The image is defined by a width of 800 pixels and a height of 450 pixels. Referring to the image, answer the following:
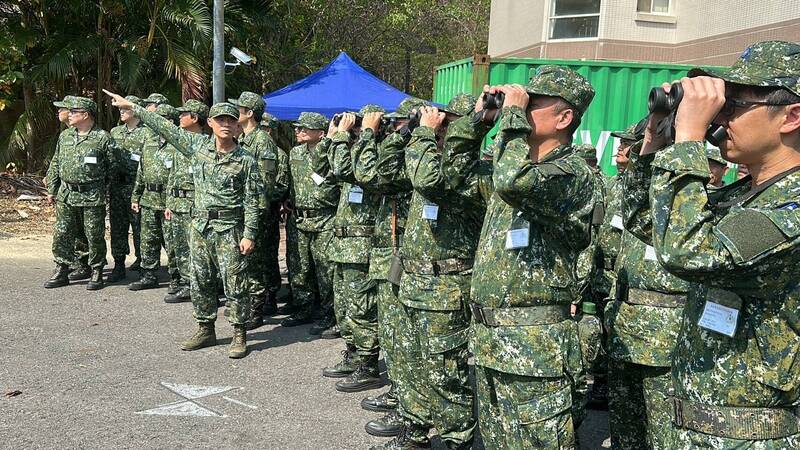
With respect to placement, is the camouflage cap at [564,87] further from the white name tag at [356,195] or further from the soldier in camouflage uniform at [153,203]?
the soldier in camouflage uniform at [153,203]

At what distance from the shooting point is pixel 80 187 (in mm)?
7453

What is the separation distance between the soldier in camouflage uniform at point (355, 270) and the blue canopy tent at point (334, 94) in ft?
15.8

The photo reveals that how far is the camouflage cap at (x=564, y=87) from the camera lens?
8.92 ft

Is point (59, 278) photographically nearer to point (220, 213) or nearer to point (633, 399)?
point (220, 213)

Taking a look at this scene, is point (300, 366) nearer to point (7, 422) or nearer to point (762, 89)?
point (7, 422)

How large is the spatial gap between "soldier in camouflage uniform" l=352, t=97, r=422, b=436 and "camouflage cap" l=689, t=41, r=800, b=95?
2261 millimetres

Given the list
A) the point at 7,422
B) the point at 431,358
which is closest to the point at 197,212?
the point at 7,422

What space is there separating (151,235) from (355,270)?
3.68m

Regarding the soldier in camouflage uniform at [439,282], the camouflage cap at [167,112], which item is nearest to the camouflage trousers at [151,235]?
the camouflage cap at [167,112]

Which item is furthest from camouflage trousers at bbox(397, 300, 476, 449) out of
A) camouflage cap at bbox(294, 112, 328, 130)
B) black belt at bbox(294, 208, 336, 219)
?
camouflage cap at bbox(294, 112, 328, 130)

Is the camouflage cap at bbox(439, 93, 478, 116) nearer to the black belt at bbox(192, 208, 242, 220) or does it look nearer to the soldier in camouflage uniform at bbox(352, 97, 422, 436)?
the soldier in camouflage uniform at bbox(352, 97, 422, 436)

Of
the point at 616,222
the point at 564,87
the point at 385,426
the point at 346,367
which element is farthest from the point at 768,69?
the point at 346,367

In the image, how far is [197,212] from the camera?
18.1ft

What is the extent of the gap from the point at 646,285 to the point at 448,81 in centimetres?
675
